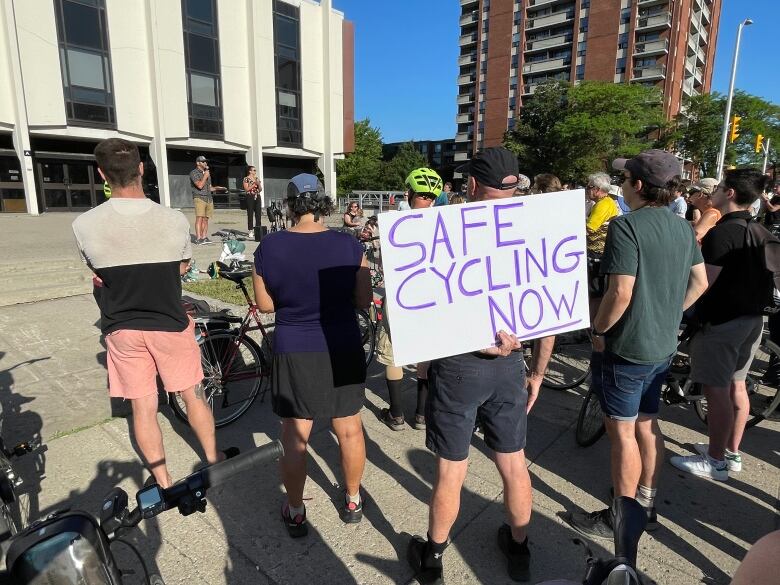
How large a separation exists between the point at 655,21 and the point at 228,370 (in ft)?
220

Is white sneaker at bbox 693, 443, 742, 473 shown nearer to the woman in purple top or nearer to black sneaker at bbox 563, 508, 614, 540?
black sneaker at bbox 563, 508, 614, 540

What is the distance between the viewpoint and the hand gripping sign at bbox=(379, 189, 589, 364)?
1.88m

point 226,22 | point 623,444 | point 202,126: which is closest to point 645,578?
point 623,444

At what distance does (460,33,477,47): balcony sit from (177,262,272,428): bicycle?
7769 centimetres

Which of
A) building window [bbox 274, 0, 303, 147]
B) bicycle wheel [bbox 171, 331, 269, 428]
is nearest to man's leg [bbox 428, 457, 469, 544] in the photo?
bicycle wheel [bbox 171, 331, 269, 428]

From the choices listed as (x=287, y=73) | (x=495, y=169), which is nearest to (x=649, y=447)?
(x=495, y=169)

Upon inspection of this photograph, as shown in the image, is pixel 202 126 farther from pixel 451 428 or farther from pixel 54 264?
pixel 451 428

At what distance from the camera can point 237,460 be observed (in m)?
1.13

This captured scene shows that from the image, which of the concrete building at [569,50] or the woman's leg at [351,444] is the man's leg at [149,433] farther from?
the concrete building at [569,50]

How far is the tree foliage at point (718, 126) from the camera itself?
44.0 meters

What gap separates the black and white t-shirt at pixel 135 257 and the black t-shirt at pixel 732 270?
3192 mm

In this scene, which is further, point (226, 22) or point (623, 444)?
point (226, 22)

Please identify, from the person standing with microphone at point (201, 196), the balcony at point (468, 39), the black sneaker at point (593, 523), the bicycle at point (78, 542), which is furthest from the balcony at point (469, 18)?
the bicycle at point (78, 542)

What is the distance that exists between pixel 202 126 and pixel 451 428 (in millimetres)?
26841
